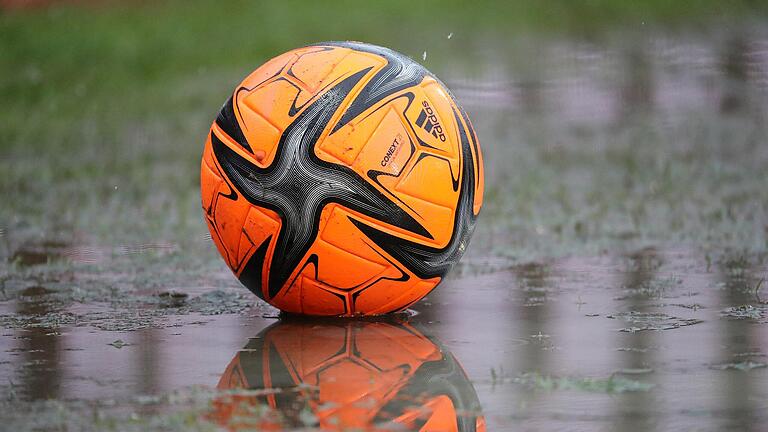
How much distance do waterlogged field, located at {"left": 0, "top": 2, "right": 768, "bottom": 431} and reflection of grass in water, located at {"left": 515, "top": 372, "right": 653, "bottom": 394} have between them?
16 millimetres

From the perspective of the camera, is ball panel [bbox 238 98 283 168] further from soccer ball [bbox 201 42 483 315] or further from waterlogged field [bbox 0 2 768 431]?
waterlogged field [bbox 0 2 768 431]

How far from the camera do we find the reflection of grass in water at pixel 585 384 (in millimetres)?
5031

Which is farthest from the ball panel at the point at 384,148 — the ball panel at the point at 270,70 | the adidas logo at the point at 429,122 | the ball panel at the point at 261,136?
the ball panel at the point at 270,70

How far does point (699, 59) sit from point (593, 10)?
14.1 feet

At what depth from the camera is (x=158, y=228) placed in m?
9.14

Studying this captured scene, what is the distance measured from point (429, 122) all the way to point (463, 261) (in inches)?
81.8

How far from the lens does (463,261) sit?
811 cm

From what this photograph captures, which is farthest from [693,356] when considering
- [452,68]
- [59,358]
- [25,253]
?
[452,68]

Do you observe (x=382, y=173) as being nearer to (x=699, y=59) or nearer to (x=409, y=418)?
(x=409, y=418)

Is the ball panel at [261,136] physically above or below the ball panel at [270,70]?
below

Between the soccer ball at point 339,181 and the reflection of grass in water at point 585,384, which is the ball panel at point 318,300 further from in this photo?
the reflection of grass in water at point 585,384

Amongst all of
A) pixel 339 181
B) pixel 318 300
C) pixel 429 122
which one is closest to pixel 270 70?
pixel 339 181

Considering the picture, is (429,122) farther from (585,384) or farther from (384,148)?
(585,384)

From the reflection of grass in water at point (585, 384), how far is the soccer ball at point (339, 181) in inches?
46.5
